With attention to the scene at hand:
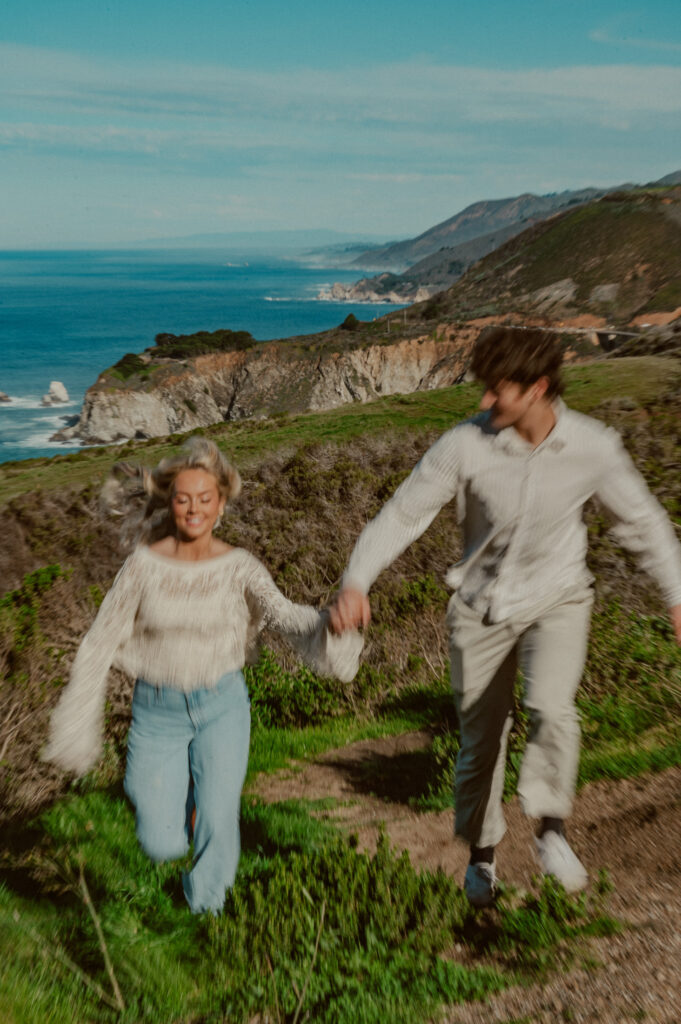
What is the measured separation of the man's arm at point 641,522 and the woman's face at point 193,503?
59.8 inches

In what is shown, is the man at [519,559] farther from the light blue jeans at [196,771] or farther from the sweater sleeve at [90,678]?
the sweater sleeve at [90,678]

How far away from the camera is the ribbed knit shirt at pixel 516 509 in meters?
3.01

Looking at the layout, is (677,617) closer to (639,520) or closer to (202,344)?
(639,520)

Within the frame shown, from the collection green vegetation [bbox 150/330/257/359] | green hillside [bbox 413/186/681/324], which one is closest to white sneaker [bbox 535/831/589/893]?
green hillside [bbox 413/186/681/324]

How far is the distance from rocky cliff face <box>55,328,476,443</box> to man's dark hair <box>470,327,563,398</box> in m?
75.7

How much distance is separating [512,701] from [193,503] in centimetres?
154

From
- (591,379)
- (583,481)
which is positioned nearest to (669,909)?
(583,481)

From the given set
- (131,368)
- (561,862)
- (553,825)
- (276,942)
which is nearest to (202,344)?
(131,368)

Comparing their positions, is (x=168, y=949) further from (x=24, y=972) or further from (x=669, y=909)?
(x=669, y=909)

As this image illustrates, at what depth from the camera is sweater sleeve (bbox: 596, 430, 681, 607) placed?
317cm

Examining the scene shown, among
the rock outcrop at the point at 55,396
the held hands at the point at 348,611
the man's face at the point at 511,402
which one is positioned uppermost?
the man's face at the point at 511,402

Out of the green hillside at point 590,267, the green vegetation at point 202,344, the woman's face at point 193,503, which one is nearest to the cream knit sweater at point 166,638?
the woman's face at point 193,503

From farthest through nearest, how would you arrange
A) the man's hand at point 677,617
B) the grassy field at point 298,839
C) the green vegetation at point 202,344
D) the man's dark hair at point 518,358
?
→ the green vegetation at point 202,344
the man's hand at point 677,617
the man's dark hair at point 518,358
the grassy field at point 298,839

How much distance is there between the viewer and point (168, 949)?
9.56 feet
